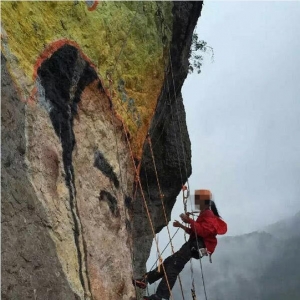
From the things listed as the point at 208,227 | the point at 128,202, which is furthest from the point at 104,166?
the point at 208,227

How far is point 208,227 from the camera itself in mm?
6613

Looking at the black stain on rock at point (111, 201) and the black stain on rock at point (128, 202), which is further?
the black stain on rock at point (128, 202)

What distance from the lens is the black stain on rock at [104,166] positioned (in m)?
6.12

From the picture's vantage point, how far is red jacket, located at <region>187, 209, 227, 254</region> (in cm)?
662

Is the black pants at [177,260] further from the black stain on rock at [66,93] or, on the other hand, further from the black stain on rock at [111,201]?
the black stain on rock at [66,93]

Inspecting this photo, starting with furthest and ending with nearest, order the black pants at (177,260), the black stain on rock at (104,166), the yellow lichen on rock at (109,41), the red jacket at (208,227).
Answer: the black pants at (177,260) → the red jacket at (208,227) → the black stain on rock at (104,166) → the yellow lichen on rock at (109,41)

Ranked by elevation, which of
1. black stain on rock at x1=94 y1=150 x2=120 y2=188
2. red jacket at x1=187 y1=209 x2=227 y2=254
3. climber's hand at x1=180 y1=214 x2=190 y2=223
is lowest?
red jacket at x1=187 y1=209 x2=227 y2=254

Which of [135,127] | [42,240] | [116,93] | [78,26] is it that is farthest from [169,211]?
[42,240]

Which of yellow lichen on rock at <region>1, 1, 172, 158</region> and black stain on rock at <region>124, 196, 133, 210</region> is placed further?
black stain on rock at <region>124, 196, 133, 210</region>

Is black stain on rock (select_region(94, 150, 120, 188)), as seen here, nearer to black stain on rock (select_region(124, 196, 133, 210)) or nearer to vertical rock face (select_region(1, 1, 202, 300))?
vertical rock face (select_region(1, 1, 202, 300))

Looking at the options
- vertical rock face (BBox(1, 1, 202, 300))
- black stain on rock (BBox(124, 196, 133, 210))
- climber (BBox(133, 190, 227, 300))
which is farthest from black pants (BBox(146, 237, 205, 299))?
black stain on rock (BBox(124, 196, 133, 210))

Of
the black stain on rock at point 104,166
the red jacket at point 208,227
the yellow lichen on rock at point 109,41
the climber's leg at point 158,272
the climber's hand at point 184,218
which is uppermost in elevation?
the yellow lichen on rock at point 109,41

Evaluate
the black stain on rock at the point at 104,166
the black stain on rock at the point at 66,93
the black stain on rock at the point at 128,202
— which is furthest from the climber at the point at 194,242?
the black stain on rock at the point at 66,93

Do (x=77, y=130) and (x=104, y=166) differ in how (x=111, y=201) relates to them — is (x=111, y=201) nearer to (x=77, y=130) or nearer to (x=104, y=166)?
(x=104, y=166)
